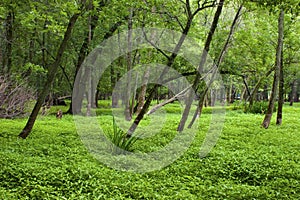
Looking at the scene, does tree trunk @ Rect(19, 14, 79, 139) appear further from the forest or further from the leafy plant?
the leafy plant

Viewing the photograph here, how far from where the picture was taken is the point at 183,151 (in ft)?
25.2

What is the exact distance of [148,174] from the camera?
6.14 m

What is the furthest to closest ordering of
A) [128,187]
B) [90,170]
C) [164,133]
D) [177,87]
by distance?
[177,87] < [164,133] < [90,170] < [128,187]

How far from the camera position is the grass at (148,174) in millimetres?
5160

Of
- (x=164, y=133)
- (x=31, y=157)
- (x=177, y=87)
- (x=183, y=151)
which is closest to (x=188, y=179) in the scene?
(x=183, y=151)

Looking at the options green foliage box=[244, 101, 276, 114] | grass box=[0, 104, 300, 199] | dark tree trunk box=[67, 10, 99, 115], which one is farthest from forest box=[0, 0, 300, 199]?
green foliage box=[244, 101, 276, 114]

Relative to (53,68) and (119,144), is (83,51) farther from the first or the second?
(119,144)

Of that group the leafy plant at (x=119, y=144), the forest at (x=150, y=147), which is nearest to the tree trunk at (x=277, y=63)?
the forest at (x=150, y=147)

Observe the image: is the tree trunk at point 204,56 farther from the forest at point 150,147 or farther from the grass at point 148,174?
the grass at point 148,174

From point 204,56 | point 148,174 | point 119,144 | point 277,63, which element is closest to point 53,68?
point 119,144

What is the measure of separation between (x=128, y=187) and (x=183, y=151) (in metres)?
2.59

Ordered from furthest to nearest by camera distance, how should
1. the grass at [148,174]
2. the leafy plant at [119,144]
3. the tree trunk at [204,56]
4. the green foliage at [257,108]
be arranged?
the green foliage at [257,108]
the tree trunk at [204,56]
the leafy plant at [119,144]
the grass at [148,174]

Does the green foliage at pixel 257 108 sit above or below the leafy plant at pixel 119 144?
above

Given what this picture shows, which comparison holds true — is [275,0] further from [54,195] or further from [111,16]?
[54,195]
